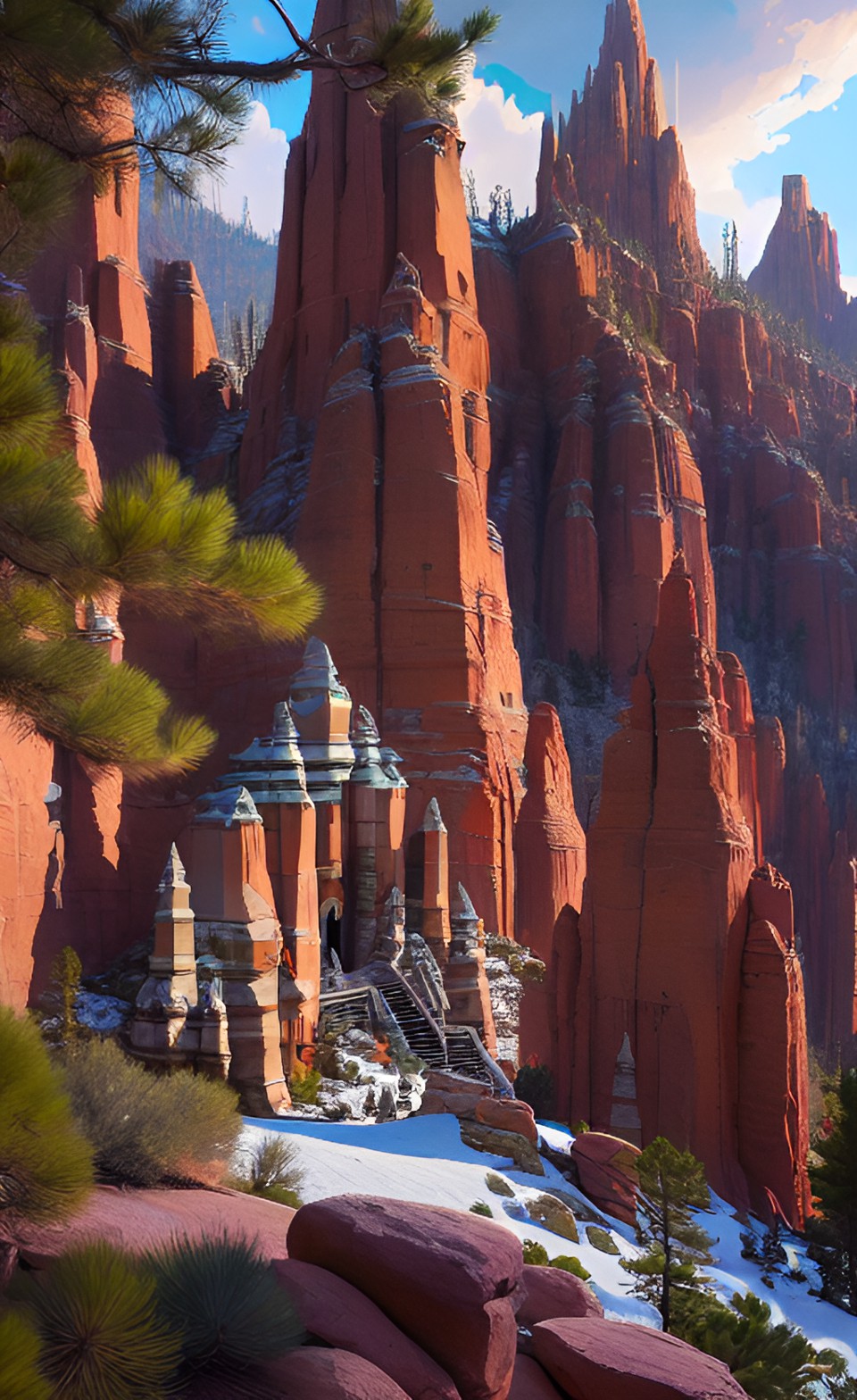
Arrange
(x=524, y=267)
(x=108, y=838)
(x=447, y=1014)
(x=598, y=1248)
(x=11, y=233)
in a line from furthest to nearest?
(x=524, y=267)
(x=108, y=838)
(x=447, y=1014)
(x=598, y=1248)
(x=11, y=233)

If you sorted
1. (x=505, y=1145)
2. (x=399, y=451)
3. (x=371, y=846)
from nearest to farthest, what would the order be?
(x=505, y=1145), (x=371, y=846), (x=399, y=451)

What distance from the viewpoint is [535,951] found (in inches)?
1577

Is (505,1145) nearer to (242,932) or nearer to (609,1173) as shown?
(609,1173)

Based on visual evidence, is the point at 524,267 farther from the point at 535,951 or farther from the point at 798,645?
the point at 535,951

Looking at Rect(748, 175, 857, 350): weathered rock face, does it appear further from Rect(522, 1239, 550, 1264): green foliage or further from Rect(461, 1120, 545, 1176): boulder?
Rect(522, 1239, 550, 1264): green foliage

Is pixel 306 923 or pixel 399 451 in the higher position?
pixel 399 451

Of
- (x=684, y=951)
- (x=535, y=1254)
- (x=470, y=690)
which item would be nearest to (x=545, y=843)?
(x=470, y=690)

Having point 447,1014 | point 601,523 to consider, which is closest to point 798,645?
point 601,523

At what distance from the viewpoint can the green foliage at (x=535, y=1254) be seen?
1108cm

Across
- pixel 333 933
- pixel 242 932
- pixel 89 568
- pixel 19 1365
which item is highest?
pixel 89 568

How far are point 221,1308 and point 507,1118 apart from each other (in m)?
11.0

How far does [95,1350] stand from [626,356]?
64089 mm

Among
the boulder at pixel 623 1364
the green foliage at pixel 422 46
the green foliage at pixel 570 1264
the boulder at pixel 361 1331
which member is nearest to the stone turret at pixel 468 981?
the green foliage at pixel 570 1264

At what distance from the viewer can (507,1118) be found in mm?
15719
